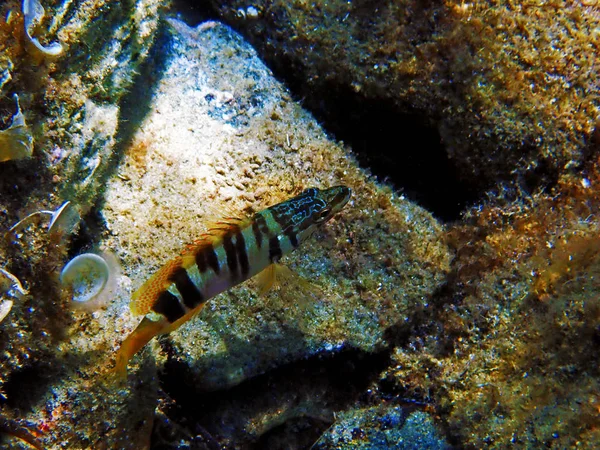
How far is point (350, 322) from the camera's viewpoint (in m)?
3.70

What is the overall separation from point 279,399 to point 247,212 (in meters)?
1.82

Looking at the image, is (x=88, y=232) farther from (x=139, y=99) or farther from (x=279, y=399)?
(x=279, y=399)

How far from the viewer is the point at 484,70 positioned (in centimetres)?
377

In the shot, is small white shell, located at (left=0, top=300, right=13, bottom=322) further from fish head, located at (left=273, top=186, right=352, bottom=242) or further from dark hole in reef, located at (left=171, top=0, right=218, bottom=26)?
dark hole in reef, located at (left=171, top=0, right=218, bottom=26)

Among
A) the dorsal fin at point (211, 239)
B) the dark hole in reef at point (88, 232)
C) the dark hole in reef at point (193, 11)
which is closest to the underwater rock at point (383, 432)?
the dorsal fin at point (211, 239)

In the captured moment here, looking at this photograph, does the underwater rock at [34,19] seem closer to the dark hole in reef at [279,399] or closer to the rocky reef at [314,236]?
the rocky reef at [314,236]

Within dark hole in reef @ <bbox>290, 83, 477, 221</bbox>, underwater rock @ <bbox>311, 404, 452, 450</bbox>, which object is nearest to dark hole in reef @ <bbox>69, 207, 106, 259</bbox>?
dark hole in reef @ <bbox>290, 83, 477, 221</bbox>

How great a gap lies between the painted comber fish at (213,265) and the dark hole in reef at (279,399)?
3.85ft

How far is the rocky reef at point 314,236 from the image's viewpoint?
2795mm

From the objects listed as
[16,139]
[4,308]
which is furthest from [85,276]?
[16,139]

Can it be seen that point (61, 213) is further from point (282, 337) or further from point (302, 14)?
point (302, 14)

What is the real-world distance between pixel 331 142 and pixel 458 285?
201cm

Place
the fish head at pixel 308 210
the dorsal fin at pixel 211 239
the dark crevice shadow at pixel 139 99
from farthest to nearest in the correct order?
the dark crevice shadow at pixel 139 99, the fish head at pixel 308 210, the dorsal fin at pixel 211 239

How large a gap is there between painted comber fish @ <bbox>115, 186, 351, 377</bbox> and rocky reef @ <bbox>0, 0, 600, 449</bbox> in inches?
18.7
